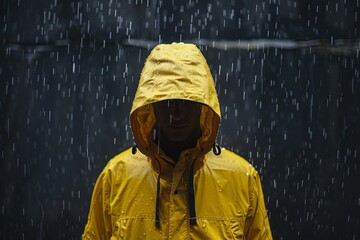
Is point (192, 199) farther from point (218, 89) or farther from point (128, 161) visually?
point (218, 89)

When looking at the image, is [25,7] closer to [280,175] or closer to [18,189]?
[18,189]

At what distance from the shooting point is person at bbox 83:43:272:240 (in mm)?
3799

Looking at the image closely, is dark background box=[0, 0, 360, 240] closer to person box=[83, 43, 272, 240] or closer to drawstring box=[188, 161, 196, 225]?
person box=[83, 43, 272, 240]

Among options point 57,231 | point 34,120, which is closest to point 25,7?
point 34,120

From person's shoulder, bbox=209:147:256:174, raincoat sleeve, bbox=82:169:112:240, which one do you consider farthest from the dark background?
raincoat sleeve, bbox=82:169:112:240

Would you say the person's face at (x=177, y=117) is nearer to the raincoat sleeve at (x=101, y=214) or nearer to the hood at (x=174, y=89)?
the hood at (x=174, y=89)

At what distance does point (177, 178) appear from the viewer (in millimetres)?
3875

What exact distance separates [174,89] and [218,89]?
208 centimetres

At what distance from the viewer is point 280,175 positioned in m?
5.73

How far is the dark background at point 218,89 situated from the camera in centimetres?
571

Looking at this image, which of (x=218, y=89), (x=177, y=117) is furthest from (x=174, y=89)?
(x=218, y=89)

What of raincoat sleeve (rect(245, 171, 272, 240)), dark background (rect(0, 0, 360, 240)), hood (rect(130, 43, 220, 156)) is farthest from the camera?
dark background (rect(0, 0, 360, 240))

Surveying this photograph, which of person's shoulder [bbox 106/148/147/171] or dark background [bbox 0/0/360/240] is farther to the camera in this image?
dark background [bbox 0/0/360/240]

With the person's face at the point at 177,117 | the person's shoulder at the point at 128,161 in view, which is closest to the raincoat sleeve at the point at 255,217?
the person's face at the point at 177,117
